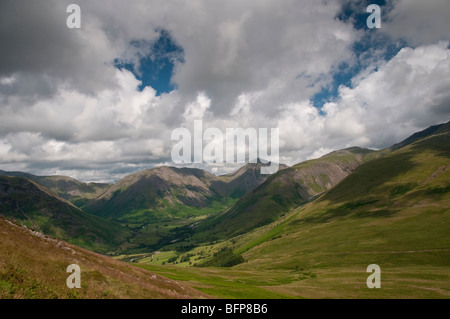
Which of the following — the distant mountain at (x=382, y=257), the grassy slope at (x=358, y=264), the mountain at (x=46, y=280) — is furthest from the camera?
the distant mountain at (x=382, y=257)

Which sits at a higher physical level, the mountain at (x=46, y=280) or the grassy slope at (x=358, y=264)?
the mountain at (x=46, y=280)

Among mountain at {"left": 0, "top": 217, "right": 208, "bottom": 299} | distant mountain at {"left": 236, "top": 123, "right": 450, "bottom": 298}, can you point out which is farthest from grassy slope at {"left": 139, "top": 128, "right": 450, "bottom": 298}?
mountain at {"left": 0, "top": 217, "right": 208, "bottom": 299}

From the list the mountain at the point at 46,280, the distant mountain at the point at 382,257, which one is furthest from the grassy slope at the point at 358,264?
the mountain at the point at 46,280

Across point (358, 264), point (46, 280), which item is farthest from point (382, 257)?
point (46, 280)

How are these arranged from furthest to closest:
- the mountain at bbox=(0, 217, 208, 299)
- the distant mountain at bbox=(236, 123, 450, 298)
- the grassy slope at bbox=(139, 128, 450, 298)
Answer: the distant mountain at bbox=(236, 123, 450, 298), the grassy slope at bbox=(139, 128, 450, 298), the mountain at bbox=(0, 217, 208, 299)

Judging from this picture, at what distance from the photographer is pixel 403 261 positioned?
123 m

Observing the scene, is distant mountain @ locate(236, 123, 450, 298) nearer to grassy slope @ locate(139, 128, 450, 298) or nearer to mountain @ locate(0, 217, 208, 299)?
grassy slope @ locate(139, 128, 450, 298)

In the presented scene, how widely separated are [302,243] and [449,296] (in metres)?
132

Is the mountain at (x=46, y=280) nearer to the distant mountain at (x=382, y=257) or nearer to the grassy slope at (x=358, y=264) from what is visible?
the grassy slope at (x=358, y=264)

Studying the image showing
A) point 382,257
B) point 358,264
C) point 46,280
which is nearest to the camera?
point 46,280

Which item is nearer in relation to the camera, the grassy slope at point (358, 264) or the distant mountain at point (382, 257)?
the grassy slope at point (358, 264)

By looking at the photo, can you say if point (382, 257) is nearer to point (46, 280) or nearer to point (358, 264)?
point (358, 264)

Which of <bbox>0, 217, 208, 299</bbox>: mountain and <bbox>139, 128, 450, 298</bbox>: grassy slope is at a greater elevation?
<bbox>0, 217, 208, 299</bbox>: mountain
